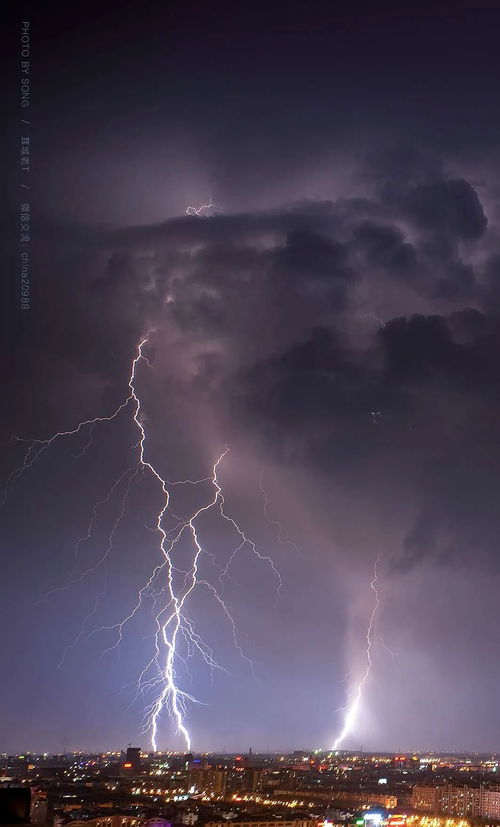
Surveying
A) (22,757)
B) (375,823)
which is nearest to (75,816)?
(375,823)

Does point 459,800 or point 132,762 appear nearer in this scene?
point 459,800

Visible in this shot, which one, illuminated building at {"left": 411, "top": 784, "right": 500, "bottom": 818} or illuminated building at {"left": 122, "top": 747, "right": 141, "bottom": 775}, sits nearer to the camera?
illuminated building at {"left": 411, "top": 784, "right": 500, "bottom": 818}

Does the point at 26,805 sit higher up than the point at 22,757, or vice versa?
the point at 22,757

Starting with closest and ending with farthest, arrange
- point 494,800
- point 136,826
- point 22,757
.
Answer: point 136,826, point 494,800, point 22,757

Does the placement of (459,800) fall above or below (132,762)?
below

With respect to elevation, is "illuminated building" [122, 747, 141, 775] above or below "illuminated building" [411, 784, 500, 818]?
above

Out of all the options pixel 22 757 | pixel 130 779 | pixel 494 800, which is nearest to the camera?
pixel 494 800

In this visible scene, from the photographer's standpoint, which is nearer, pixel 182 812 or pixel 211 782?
pixel 182 812

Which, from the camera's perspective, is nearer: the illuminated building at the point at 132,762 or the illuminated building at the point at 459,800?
the illuminated building at the point at 459,800

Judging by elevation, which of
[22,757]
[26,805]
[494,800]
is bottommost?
[26,805]

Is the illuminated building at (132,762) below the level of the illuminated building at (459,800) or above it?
above

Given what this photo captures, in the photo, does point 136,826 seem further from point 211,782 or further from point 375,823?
point 211,782
